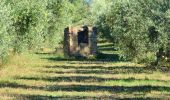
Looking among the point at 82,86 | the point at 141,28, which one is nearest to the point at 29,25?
the point at 141,28

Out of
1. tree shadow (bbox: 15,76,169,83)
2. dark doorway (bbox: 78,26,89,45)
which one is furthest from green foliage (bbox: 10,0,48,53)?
dark doorway (bbox: 78,26,89,45)

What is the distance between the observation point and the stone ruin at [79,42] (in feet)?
196

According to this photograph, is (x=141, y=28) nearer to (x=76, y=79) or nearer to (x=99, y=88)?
(x=76, y=79)

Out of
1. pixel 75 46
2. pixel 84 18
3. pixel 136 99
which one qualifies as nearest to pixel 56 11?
pixel 75 46

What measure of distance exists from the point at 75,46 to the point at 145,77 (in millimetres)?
29250

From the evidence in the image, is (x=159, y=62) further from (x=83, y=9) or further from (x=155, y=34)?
(x=83, y=9)

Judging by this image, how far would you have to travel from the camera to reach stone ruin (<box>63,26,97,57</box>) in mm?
59625

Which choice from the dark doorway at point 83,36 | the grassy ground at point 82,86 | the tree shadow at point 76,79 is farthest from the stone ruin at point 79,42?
the tree shadow at point 76,79

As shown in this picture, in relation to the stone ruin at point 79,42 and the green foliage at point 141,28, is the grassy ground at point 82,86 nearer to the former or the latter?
the green foliage at point 141,28

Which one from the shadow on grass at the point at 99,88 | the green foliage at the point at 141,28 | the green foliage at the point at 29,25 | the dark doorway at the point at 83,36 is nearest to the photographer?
the shadow on grass at the point at 99,88

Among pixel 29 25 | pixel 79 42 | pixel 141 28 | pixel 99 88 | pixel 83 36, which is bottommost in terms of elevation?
pixel 99 88

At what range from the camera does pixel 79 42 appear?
60594mm

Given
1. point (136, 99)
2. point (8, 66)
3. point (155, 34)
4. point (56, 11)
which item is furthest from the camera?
point (56, 11)

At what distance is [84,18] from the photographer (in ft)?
375
